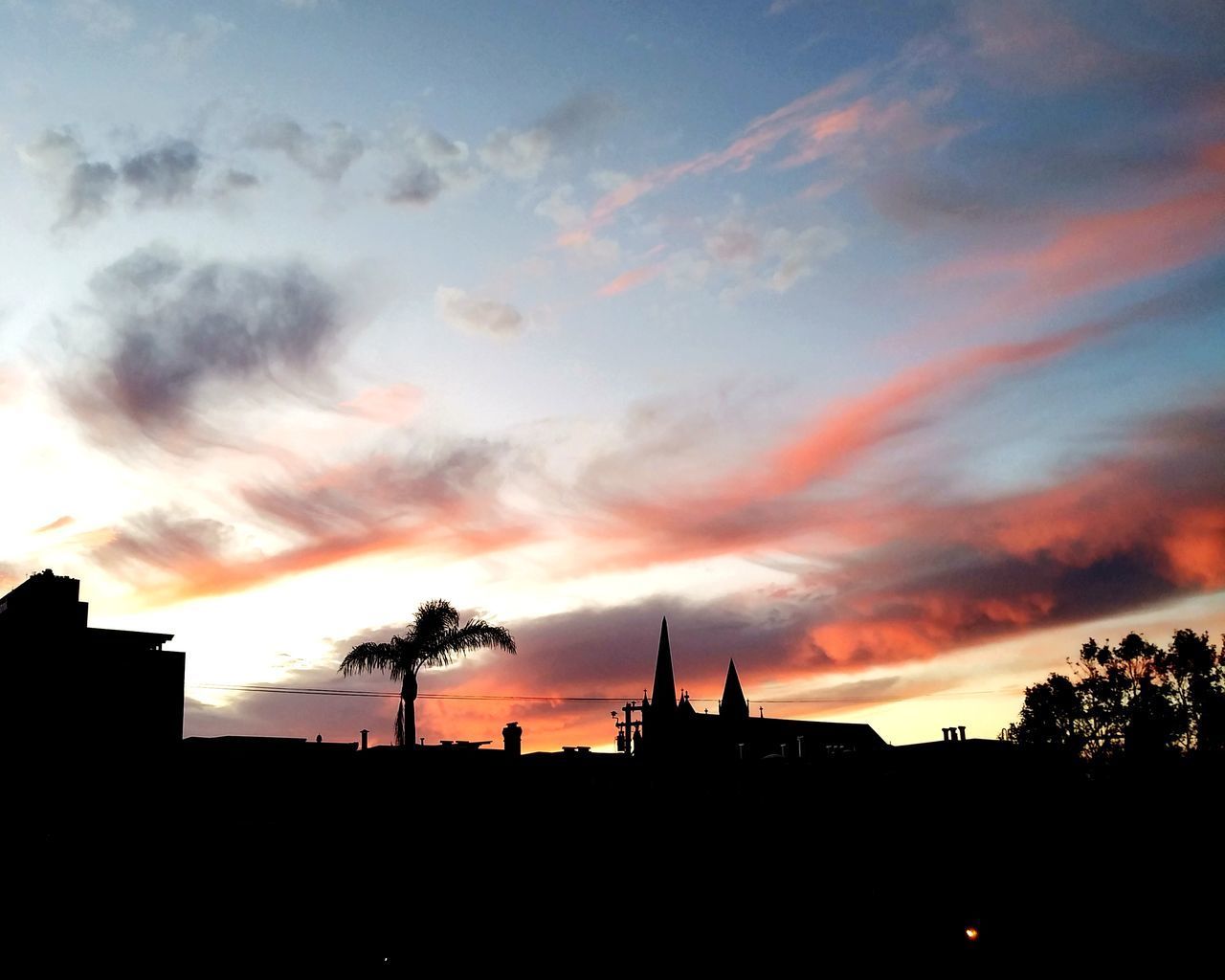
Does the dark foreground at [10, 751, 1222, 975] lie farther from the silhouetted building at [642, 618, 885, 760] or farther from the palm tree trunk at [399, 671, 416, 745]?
the silhouetted building at [642, 618, 885, 760]

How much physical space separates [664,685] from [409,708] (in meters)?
77.0

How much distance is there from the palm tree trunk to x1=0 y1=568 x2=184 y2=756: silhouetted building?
968 cm

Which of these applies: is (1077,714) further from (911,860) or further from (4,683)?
(4,683)

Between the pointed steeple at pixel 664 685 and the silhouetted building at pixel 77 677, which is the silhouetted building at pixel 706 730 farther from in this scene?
the silhouetted building at pixel 77 677

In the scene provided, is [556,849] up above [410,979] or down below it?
above

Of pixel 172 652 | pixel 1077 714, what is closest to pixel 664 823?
pixel 172 652

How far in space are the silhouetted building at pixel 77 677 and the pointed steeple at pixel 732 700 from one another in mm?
91510

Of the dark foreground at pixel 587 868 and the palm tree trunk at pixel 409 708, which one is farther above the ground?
the palm tree trunk at pixel 409 708

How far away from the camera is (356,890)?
1561 inches

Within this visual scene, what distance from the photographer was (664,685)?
123 meters

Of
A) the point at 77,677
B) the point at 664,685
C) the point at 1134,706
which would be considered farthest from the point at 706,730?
the point at 77,677

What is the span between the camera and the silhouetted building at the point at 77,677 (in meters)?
42.0

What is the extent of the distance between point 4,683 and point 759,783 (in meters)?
33.2

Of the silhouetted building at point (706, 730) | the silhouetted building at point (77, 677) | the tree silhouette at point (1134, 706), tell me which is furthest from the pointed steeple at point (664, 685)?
the silhouetted building at point (77, 677)
